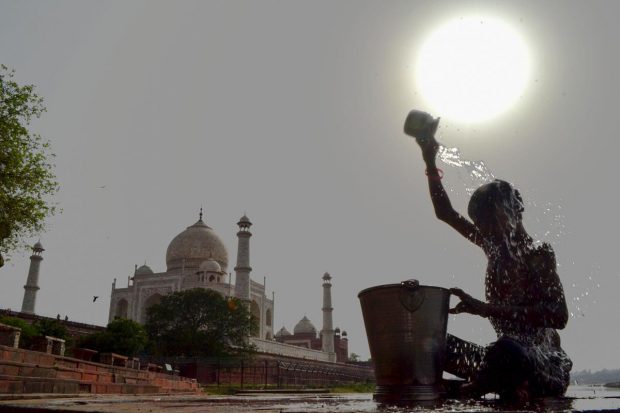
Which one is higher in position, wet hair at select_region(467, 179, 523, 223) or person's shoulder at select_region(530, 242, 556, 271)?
wet hair at select_region(467, 179, 523, 223)

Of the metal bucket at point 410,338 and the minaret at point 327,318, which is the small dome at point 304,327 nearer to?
the minaret at point 327,318

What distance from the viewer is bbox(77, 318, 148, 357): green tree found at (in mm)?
24938

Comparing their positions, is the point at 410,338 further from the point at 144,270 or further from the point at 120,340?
the point at 144,270

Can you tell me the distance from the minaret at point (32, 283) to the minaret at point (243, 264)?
1445cm

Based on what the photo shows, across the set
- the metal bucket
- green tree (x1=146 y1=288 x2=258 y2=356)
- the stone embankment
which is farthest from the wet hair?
green tree (x1=146 y1=288 x2=258 y2=356)

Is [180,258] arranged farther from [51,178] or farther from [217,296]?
[51,178]

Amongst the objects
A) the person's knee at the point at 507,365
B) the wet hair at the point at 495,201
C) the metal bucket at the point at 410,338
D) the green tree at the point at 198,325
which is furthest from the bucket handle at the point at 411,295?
the green tree at the point at 198,325

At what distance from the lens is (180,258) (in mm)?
42625

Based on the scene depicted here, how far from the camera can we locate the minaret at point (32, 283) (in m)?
37.9

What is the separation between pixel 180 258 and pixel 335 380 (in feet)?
52.7

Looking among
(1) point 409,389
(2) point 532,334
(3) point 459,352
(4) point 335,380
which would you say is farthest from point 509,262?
(4) point 335,380

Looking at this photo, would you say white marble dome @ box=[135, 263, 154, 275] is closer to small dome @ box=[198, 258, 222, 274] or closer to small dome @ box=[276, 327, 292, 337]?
small dome @ box=[198, 258, 222, 274]

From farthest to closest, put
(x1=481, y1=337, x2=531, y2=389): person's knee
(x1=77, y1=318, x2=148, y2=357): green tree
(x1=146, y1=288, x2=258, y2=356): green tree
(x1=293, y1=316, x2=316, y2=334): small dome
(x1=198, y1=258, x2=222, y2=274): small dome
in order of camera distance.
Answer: (x1=293, y1=316, x2=316, y2=334): small dome
(x1=198, y1=258, x2=222, y2=274): small dome
(x1=146, y1=288, x2=258, y2=356): green tree
(x1=77, y1=318, x2=148, y2=357): green tree
(x1=481, y1=337, x2=531, y2=389): person's knee

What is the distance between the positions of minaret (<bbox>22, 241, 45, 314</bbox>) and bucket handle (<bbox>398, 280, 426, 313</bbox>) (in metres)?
40.1
